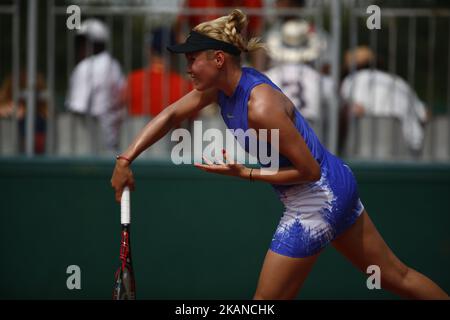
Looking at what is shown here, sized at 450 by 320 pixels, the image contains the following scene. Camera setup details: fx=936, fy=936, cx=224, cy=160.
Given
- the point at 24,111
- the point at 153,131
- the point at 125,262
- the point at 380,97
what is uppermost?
the point at 380,97

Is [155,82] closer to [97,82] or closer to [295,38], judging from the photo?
[97,82]

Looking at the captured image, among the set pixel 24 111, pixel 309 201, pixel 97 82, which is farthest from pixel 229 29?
pixel 24 111

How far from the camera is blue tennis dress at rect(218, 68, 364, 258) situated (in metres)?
5.44

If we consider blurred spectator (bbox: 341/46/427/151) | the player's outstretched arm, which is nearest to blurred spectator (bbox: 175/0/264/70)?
blurred spectator (bbox: 341/46/427/151)

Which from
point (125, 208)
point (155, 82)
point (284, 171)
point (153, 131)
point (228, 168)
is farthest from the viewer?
point (155, 82)

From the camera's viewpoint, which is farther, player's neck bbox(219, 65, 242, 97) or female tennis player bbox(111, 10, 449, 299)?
player's neck bbox(219, 65, 242, 97)

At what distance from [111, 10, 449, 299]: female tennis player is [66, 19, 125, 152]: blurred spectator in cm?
220

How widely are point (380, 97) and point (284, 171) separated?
2.74 metres

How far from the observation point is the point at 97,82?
779 cm

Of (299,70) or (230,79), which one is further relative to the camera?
(299,70)

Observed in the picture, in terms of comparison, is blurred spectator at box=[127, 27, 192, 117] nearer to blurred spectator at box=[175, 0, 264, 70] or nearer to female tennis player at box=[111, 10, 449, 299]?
blurred spectator at box=[175, 0, 264, 70]

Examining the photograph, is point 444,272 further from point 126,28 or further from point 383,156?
point 126,28

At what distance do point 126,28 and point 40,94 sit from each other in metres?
0.92

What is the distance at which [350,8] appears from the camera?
7.81 m
